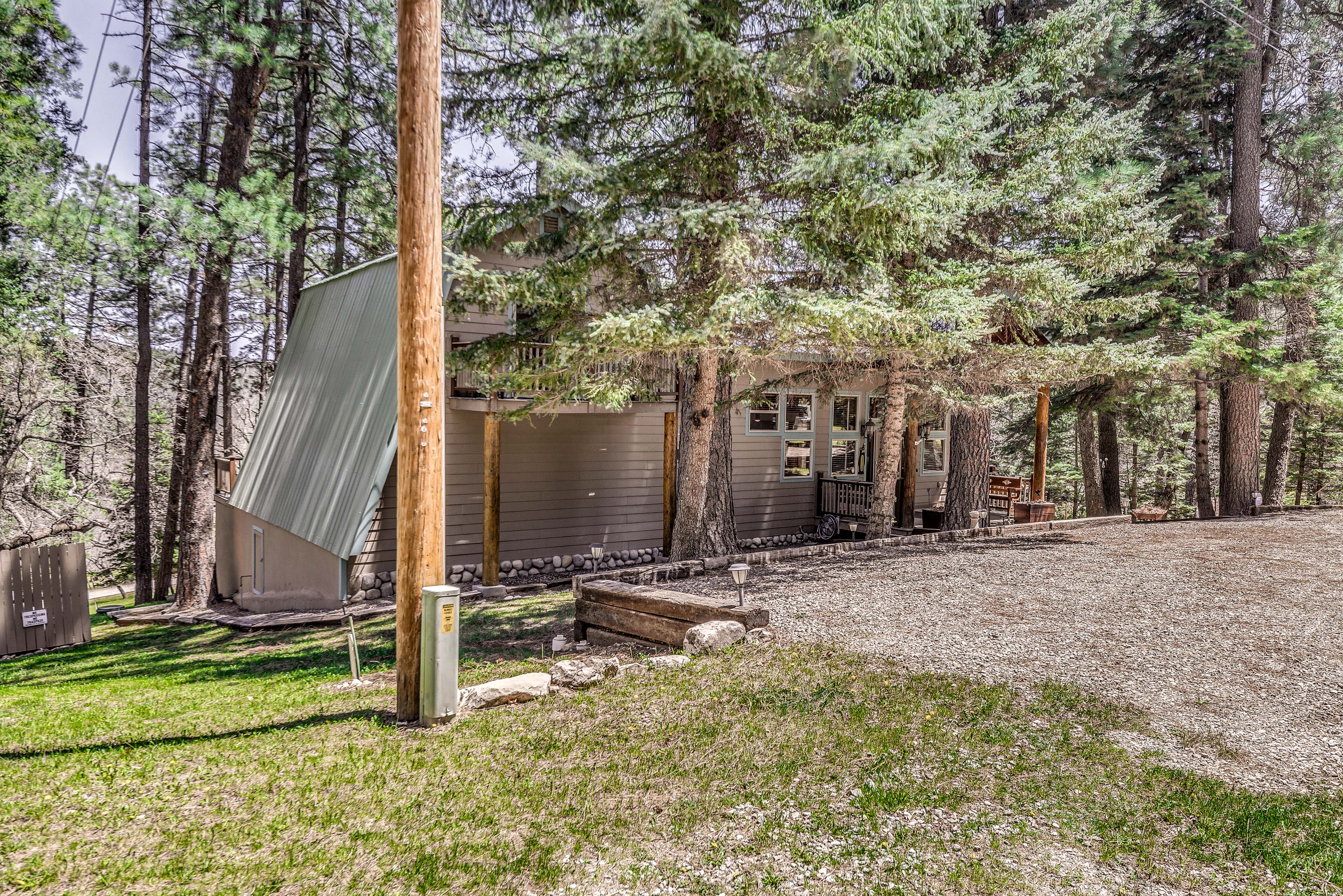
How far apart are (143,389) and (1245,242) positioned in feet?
74.3

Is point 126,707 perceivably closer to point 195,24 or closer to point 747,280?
point 747,280

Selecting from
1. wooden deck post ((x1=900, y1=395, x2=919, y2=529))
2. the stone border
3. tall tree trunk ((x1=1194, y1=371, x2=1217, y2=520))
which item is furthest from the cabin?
tall tree trunk ((x1=1194, y1=371, x2=1217, y2=520))

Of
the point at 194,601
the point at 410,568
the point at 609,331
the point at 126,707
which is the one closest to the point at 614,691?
the point at 410,568

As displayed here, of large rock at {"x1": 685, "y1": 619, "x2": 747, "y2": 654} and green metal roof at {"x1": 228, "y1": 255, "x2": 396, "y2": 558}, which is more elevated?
green metal roof at {"x1": 228, "y1": 255, "x2": 396, "y2": 558}

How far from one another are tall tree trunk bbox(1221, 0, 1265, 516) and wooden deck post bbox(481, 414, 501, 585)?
560 inches

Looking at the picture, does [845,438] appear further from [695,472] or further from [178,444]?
[178,444]

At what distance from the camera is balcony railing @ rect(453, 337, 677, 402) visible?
8.70 meters

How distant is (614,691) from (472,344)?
5.18 m

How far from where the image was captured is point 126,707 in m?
6.09

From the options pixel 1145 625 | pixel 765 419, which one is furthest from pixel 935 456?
pixel 1145 625

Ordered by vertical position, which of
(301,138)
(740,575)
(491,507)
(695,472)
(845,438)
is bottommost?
(740,575)

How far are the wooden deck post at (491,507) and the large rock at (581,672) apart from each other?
5.81 metres

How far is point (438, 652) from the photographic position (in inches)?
177

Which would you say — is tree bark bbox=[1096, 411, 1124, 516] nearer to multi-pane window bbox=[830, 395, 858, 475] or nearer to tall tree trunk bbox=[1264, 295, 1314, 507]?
tall tree trunk bbox=[1264, 295, 1314, 507]
